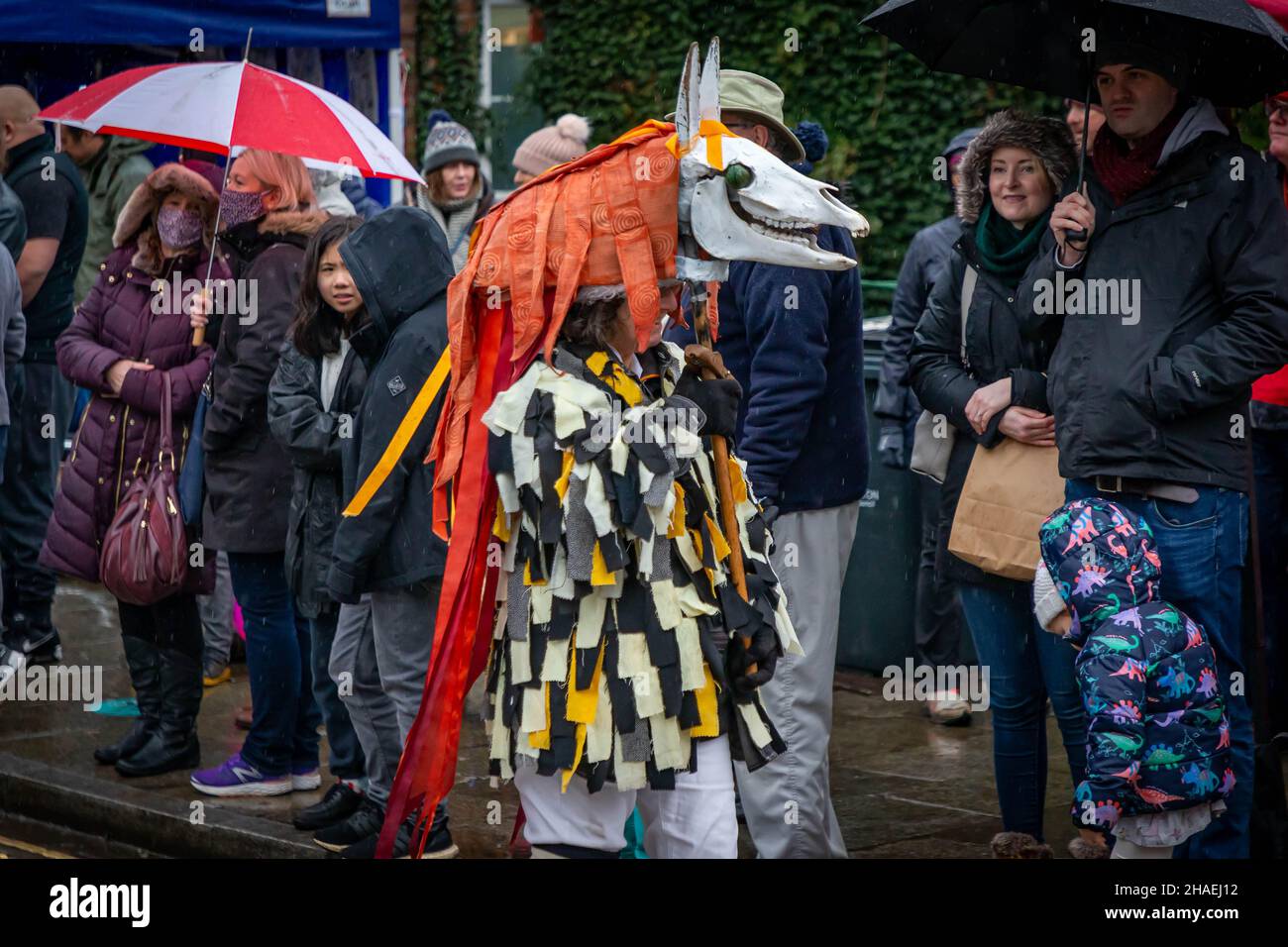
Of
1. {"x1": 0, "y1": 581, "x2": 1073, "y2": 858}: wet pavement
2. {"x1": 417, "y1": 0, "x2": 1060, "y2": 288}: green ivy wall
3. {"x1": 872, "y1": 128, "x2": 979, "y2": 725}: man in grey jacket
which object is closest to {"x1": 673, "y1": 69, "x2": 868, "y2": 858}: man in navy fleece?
{"x1": 0, "y1": 581, "x2": 1073, "y2": 858}: wet pavement

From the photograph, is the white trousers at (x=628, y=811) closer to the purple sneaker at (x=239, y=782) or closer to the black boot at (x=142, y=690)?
the purple sneaker at (x=239, y=782)

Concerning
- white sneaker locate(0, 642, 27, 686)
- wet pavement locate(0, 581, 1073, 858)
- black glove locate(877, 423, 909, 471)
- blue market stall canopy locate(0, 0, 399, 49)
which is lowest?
wet pavement locate(0, 581, 1073, 858)

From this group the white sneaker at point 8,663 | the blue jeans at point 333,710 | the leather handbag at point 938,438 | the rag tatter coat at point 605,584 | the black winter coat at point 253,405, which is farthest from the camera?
the white sneaker at point 8,663

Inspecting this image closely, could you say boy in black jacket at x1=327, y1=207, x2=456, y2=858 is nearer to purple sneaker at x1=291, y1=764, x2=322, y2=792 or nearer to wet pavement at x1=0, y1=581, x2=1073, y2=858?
wet pavement at x1=0, y1=581, x2=1073, y2=858

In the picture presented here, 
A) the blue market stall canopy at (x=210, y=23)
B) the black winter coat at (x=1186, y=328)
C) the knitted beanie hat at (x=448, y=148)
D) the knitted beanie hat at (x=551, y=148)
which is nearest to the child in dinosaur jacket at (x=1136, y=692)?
the black winter coat at (x=1186, y=328)

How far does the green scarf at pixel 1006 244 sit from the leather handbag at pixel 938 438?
0.36 ft

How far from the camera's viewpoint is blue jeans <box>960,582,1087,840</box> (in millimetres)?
5352

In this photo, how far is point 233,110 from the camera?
20.3ft

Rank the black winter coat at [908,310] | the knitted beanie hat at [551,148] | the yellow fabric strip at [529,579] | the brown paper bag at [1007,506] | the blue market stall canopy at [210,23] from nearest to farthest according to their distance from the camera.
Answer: the yellow fabric strip at [529,579]
the brown paper bag at [1007,506]
the black winter coat at [908,310]
the knitted beanie hat at [551,148]
the blue market stall canopy at [210,23]

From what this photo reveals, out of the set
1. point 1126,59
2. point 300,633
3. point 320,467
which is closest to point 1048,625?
point 1126,59

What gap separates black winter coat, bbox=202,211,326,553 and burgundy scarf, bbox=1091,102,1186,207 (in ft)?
8.99

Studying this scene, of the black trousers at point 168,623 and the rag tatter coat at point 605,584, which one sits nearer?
the rag tatter coat at point 605,584

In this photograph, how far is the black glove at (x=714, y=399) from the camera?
13.3ft

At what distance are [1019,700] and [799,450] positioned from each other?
103cm
